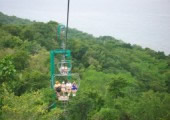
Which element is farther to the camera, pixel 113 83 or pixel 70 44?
pixel 70 44

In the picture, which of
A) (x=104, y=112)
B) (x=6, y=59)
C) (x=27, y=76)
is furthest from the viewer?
(x=27, y=76)

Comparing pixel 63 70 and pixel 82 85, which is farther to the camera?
pixel 82 85

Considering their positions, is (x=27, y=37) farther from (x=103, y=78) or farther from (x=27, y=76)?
(x=27, y=76)

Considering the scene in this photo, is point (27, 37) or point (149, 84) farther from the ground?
point (27, 37)

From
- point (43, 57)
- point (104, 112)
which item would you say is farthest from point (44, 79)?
point (43, 57)

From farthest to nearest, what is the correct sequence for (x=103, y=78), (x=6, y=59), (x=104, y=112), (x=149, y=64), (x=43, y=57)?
(x=149, y=64) → (x=103, y=78) → (x=43, y=57) → (x=104, y=112) → (x=6, y=59)

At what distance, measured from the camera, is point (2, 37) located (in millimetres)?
30344

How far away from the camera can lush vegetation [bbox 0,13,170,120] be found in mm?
10000

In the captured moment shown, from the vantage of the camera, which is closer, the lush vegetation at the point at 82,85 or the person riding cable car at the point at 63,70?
the lush vegetation at the point at 82,85

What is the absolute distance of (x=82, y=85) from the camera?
24.7 metres

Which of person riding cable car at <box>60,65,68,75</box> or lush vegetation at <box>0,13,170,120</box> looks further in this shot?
person riding cable car at <box>60,65,68,75</box>

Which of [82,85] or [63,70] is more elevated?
[63,70]

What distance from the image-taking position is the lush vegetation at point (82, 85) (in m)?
10.0

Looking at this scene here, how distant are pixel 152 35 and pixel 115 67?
5122 cm
